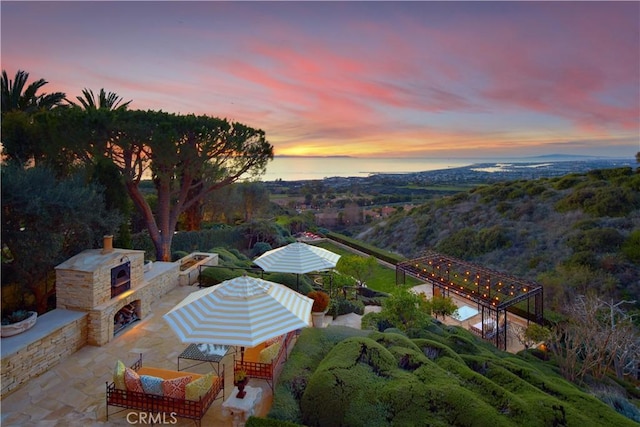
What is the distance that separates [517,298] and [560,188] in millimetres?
24799

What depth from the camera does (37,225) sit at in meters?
8.02

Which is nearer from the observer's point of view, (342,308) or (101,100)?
(342,308)

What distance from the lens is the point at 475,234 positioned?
27953 millimetres

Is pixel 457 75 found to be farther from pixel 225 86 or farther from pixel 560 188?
pixel 560 188

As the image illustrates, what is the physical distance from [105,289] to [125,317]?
1.35 meters

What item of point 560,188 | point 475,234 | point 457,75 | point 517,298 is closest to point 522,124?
point 560,188

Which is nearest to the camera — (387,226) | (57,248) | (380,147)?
(57,248)

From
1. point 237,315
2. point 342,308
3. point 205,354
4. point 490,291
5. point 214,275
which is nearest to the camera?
point 237,315

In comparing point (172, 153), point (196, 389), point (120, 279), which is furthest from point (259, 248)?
point (196, 389)

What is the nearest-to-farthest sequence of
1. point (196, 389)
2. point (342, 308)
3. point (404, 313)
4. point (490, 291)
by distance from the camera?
point (196, 389) < point (404, 313) < point (342, 308) < point (490, 291)

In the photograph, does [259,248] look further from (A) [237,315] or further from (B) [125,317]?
(A) [237,315]

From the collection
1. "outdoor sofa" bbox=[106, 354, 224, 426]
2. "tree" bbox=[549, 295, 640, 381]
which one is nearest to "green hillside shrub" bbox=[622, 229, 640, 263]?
"tree" bbox=[549, 295, 640, 381]

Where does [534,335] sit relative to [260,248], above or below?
below

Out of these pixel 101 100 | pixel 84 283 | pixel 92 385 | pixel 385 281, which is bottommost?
pixel 385 281
